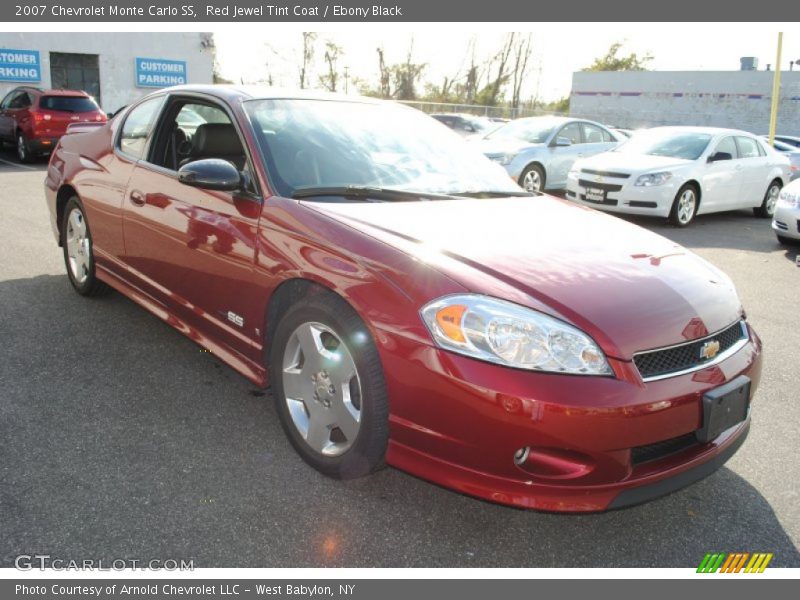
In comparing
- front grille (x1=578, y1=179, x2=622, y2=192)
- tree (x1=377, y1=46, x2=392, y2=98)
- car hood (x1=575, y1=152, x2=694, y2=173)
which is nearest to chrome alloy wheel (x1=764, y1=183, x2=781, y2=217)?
car hood (x1=575, y1=152, x2=694, y2=173)

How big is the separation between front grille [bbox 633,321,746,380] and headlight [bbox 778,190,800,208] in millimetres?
6693

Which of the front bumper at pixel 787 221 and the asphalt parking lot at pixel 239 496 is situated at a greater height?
the front bumper at pixel 787 221

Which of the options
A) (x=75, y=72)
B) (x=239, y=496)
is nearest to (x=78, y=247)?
(x=239, y=496)

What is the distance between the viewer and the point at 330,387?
107 inches

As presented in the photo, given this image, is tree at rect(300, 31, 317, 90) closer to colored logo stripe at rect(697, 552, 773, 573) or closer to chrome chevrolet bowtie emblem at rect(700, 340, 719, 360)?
chrome chevrolet bowtie emblem at rect(700, 340, 719, 360)

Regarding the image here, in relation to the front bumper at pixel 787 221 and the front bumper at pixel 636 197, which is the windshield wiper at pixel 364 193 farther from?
the front bumper at pixel 636 197

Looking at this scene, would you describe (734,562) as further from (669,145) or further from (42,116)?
(42,116)

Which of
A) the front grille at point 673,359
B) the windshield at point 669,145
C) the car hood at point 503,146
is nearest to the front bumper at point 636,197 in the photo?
the windshield at point 669,145

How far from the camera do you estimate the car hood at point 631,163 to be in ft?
33.0

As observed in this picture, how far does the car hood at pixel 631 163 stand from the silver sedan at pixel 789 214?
1.91m

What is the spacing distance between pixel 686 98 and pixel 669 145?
110ft

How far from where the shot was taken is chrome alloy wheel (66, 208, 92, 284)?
4801 mm
